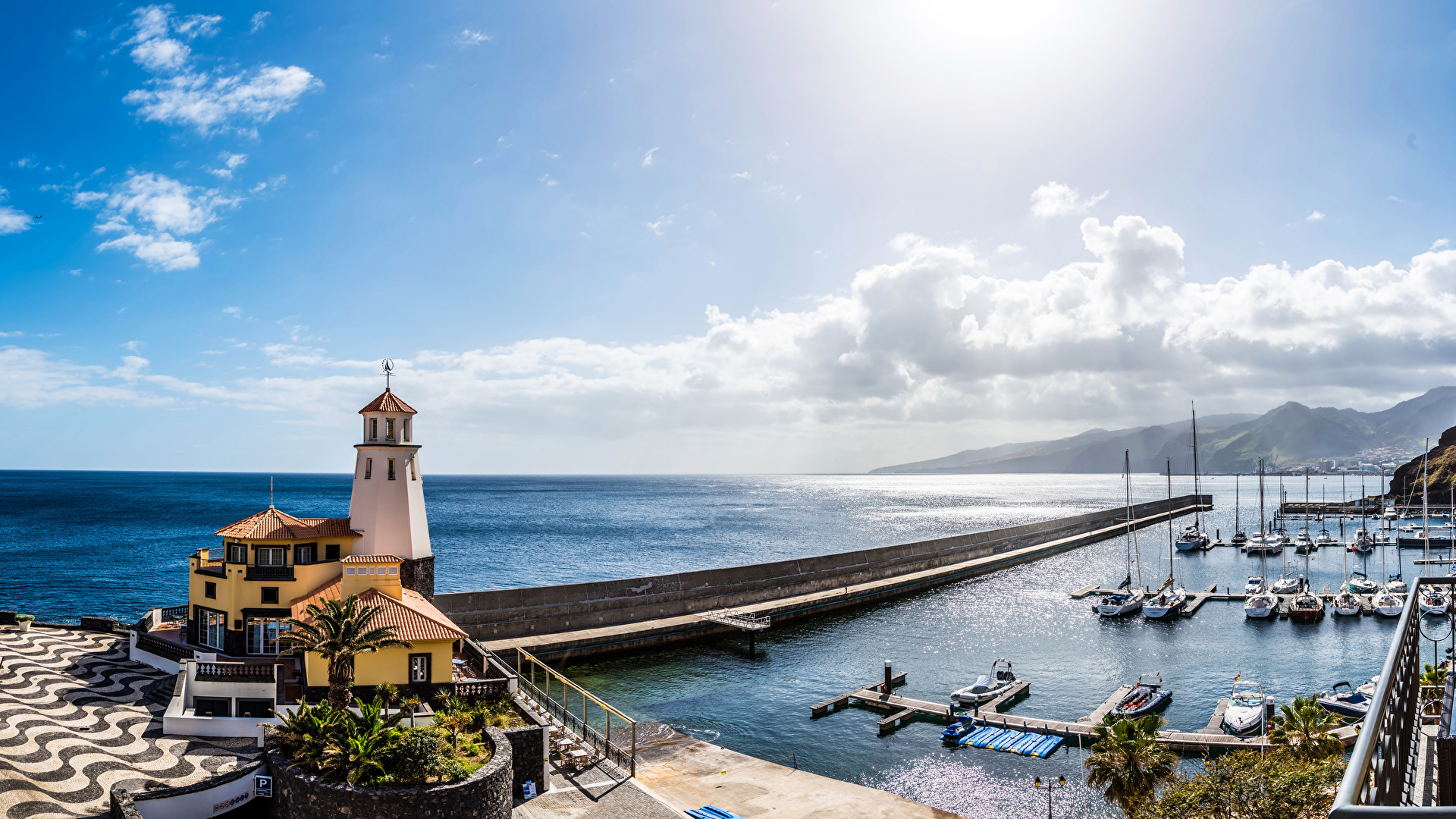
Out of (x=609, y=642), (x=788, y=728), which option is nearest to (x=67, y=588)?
(x=609, y=642)

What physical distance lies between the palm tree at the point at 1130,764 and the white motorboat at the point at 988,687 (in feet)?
50.4

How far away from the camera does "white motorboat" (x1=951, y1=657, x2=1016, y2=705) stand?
134 feet

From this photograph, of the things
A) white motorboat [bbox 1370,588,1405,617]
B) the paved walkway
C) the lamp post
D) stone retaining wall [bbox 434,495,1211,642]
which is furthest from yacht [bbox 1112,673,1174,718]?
the paved walkway

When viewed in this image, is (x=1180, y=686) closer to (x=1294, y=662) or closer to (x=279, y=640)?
(x=1294, y=662)

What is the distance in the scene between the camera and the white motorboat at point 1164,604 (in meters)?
62.6

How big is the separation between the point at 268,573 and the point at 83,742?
9.87 meters

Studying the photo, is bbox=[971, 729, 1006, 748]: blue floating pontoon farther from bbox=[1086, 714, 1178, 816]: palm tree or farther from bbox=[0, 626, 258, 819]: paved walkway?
bbox=[0, 626, 258, 819]: paved walkway

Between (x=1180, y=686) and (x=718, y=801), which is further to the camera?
(x=1180, y=686)

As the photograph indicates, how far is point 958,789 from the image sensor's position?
31.5 metres

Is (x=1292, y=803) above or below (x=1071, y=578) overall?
above

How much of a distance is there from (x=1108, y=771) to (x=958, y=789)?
805 cm

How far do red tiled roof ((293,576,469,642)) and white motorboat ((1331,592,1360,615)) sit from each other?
214 ft

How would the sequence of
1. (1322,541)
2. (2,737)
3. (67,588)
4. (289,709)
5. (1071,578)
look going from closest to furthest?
(2,737)
(289,709)
(67,588)
(1071,578)
(1322,541)

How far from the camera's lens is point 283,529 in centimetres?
3419
